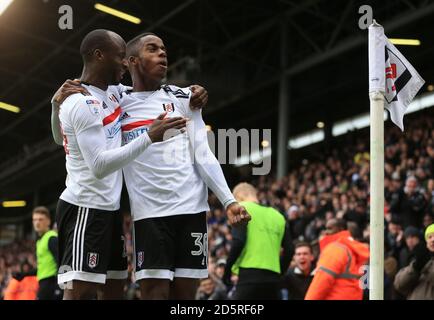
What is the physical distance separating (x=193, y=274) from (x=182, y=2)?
1676 cm

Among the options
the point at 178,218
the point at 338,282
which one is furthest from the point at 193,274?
the point at 338,282

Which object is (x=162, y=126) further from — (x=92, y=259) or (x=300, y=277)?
(x=300, y=277)

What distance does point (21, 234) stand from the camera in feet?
155

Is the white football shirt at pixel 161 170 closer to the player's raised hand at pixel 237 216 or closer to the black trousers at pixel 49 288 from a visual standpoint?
the player's raised hand at pixel 237 216

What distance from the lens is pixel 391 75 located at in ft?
14.5

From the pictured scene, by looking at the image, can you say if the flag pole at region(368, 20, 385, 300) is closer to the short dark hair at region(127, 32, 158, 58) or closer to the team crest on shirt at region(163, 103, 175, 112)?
the team crest on shirt at region(163, 103, 175, 112)

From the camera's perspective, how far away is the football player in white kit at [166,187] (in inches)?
169

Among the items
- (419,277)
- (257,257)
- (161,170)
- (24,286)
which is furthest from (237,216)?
(24,286)

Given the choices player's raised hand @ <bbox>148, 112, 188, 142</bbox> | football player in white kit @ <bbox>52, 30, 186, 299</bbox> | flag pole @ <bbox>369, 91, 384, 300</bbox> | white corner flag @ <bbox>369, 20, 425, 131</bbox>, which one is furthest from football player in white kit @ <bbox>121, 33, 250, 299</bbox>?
white corner flag @ <bbox>369, 20, 425, 131</bbox>

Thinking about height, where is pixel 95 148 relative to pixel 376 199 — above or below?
above

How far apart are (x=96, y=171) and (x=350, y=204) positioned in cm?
1009

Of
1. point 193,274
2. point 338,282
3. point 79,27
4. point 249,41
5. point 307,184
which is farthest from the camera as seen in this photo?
point 249,41

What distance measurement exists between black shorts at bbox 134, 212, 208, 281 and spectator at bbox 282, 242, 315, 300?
4011mm

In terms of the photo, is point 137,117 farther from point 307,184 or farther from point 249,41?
point 249,41
